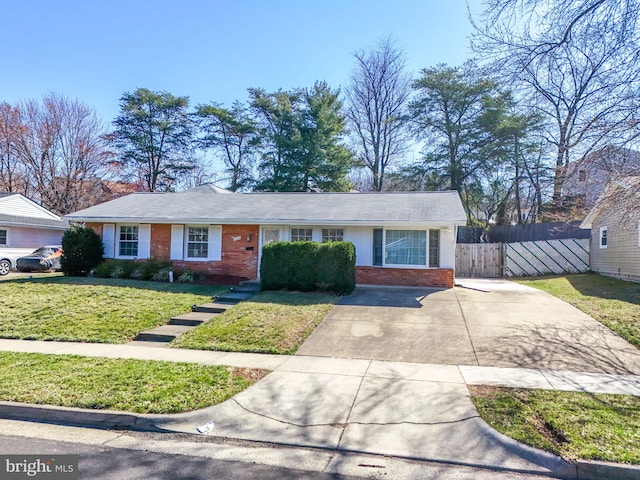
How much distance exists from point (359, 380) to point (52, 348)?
5.96m

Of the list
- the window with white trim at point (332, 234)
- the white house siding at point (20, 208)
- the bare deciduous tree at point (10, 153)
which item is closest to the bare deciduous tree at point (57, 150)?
the bare deciduous tree at point (10, 153)

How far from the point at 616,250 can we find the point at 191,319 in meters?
17.0

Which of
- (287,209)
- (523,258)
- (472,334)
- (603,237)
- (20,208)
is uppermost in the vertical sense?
(20,208)

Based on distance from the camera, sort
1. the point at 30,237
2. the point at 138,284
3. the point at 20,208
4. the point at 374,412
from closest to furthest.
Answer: the point at 374,412 < the point at 138,284 < the point at 30,237 < the point at 20,208

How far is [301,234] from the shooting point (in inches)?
576

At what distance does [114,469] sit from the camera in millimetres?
3469

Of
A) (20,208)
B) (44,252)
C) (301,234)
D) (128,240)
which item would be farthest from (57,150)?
(301,234)

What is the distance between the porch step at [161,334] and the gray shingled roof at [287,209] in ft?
19.7

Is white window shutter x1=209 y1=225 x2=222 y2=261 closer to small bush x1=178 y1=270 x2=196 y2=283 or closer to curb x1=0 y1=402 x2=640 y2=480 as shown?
small bush x1=178 y1=270 x2=196 y2=283

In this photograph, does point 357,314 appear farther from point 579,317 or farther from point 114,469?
→ point 114,469

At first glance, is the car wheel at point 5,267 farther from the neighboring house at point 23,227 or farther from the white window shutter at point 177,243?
the white window shutter at point 177,243

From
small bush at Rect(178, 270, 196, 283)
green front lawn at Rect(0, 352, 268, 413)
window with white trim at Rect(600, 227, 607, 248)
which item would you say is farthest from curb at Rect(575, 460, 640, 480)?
window with white trim at Rect(600, 227, 607, 248)

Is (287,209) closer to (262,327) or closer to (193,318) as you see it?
(193,318)

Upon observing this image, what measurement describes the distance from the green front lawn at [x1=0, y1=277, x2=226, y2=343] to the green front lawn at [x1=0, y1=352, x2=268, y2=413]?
174 centimetres
